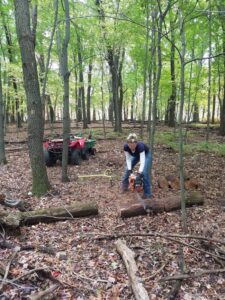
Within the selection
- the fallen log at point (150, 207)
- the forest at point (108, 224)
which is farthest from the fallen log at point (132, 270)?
the fallen log at point (150, 207)

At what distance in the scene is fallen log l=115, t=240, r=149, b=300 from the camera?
304cm

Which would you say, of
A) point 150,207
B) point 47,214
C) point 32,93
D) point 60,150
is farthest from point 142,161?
point 60,150

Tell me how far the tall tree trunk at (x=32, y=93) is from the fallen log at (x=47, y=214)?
5.34ft

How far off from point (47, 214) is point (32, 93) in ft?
9.73

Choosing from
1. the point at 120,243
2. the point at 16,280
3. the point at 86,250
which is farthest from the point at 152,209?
the point at 16,280

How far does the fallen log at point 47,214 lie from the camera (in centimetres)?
426

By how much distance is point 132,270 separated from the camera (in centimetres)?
343

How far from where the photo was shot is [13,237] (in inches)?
165

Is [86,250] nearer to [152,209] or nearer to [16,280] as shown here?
Answer: [16,280]

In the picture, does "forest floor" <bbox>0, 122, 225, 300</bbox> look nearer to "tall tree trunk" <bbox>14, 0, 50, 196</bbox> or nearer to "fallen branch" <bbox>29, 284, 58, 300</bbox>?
"fallen branch" <bbox>29, 284, 58, 300</bbox>

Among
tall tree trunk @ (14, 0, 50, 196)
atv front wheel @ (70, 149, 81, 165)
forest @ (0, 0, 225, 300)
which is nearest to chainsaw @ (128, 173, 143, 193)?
forest @ (0, 0, 225, 300)

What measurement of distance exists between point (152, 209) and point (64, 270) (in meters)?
2.37

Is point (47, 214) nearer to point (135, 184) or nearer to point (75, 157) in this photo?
point (135, 184)

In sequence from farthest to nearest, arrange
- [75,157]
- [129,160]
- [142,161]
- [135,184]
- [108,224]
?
[75,157] → [135,184] → [129,160] → [142,161] → [108,224]
